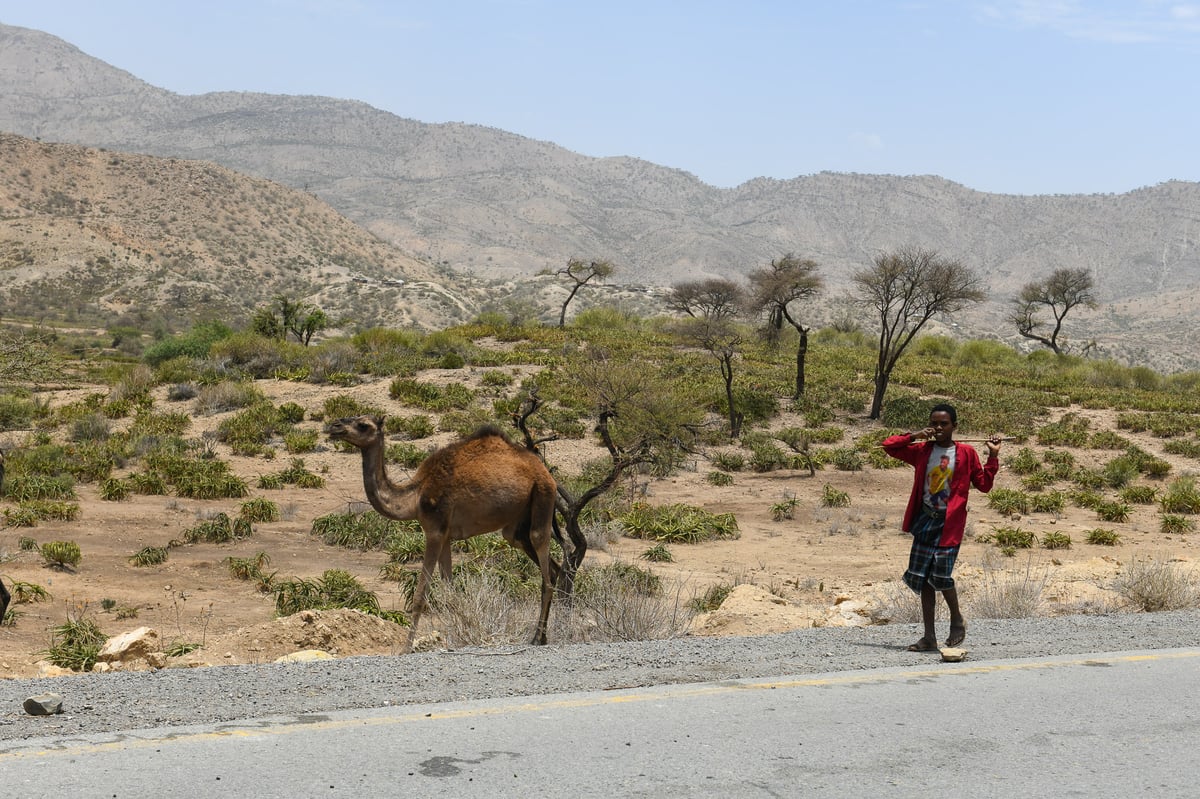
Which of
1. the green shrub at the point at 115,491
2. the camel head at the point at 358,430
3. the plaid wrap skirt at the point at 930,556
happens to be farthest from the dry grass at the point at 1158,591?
the green shrub at the point at 115,491

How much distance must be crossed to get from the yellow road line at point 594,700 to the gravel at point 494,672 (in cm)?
25

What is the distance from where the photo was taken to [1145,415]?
33.1 m

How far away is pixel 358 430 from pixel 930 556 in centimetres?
507

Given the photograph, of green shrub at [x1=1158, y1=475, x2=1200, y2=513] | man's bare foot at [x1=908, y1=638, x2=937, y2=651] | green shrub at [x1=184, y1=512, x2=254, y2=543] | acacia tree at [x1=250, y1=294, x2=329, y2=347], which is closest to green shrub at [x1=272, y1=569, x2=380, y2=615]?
green shrub at [x1=184, y1=512, x2=254, y2=543]

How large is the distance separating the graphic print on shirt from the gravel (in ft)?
3.86

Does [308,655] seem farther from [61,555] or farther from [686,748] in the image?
[61,555]

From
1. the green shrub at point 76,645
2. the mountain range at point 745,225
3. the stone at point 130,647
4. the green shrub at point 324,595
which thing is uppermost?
the mountain range at point 745,225

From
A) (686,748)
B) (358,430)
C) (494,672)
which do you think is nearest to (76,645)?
(358,430)

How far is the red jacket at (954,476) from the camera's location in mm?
7730

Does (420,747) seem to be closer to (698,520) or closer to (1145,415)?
(698,520)

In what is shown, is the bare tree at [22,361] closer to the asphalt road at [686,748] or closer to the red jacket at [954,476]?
the asphalt road at [686,748]

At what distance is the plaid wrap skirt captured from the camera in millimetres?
7766

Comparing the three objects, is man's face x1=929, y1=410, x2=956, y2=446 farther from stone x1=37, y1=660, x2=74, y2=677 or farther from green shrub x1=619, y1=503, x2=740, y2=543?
green shrub x1=619, y1=503, x2=740, y2=543

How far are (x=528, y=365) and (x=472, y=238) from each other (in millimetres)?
118643
